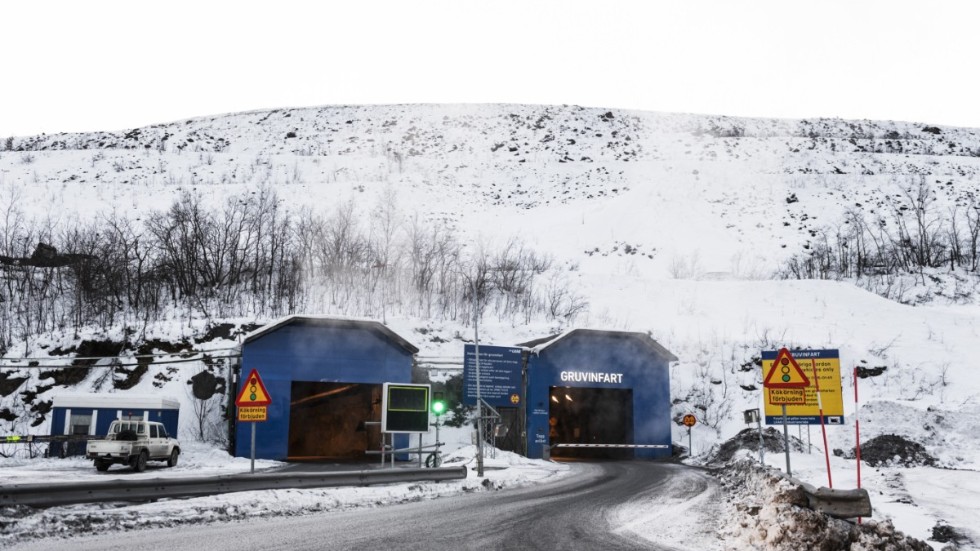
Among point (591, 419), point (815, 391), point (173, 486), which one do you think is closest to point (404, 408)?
point (173, 486)

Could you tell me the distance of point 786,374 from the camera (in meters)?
16.8

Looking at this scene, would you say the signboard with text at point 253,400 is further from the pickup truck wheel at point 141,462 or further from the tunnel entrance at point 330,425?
the tunnel entrance at point 330,425

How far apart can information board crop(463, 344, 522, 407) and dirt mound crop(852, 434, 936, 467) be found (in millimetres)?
14938

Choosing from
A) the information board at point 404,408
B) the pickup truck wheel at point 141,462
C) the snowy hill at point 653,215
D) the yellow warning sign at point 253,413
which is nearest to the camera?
the yellow warning sign at point 253,413

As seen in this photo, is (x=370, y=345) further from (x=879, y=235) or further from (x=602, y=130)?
(x=602, y=130)

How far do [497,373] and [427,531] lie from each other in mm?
22376

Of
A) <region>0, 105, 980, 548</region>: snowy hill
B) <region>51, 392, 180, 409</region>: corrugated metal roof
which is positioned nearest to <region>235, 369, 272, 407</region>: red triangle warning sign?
<region>0, 105, 980, 548</region>: snowy hill

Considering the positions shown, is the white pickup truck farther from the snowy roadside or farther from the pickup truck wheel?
the snowy roadside

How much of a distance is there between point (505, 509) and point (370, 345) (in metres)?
20.7

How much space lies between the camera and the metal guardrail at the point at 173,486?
38.1 feet

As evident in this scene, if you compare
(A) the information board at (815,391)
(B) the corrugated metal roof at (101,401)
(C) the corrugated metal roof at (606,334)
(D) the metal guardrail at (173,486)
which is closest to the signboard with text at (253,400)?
(D) the metal guardrail at (173,486)

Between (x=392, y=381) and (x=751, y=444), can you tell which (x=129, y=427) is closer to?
(x=392, y=381)

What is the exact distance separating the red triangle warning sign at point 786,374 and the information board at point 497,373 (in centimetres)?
1728

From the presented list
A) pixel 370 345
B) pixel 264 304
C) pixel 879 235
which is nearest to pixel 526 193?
pixel 879 235
